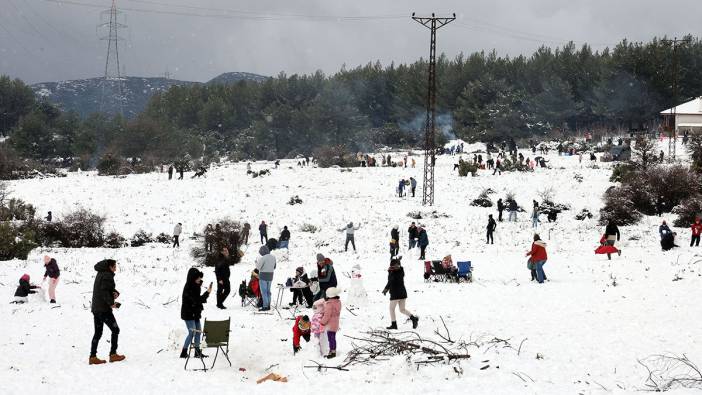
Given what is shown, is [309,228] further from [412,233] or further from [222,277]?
[222,277]

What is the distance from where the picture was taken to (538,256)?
17625 mm

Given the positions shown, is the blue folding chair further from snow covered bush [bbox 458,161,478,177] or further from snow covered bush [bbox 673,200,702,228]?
snow covered bush [bbox 458,161,478,177]

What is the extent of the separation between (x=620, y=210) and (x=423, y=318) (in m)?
21.1

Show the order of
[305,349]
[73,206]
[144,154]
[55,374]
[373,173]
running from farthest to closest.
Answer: [144,154]
[373,173]
[73,206]
[305,349]
[55,374]

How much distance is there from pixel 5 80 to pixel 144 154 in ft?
102

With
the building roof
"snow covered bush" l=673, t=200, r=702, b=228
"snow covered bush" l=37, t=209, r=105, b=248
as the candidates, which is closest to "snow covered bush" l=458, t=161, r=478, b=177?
"snow covered bush" l=673, t=200, r=702, b=228

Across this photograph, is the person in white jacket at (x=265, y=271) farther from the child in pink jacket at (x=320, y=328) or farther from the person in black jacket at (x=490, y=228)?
the person in black jacket at (x=490, y=228)

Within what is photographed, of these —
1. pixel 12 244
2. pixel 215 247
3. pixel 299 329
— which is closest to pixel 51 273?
pixel 299 329

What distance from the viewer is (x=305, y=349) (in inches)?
461

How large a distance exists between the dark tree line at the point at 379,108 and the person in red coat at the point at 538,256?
5648 centimetres

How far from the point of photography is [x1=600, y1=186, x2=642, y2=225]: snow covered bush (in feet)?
101

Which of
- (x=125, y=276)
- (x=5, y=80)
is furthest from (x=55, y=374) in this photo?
(x=5, y=80)

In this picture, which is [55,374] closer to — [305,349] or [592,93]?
[305,349]

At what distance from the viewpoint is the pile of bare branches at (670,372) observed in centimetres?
902
